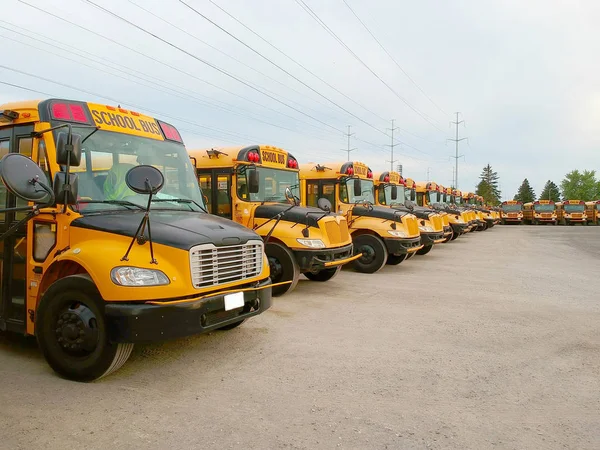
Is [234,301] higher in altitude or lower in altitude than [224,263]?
lower

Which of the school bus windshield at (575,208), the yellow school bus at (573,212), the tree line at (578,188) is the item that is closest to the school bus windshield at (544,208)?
the yellow school bus at (573,212)

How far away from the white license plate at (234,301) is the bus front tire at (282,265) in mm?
3025

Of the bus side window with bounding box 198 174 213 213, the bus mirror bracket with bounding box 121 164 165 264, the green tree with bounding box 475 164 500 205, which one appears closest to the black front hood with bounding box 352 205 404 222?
the bus side window with bounding box 198 174 213 213

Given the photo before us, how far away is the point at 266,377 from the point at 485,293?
18.0 ft

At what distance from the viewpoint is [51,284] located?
3.96m

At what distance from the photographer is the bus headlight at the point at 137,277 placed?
3520mm

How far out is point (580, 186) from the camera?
384 feet

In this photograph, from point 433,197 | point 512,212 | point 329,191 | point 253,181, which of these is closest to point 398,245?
point 329,191

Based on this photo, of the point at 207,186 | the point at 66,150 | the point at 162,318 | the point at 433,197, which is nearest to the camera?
the point at 162,318

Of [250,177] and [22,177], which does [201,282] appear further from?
[250,177]

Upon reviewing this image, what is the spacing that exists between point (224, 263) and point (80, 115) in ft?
6.92

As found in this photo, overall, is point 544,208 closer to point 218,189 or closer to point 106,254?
point 218,189

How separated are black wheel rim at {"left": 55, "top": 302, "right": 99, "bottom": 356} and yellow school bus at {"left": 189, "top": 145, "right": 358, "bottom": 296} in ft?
11.6

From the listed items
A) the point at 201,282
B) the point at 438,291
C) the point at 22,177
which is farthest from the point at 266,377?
the point at 438,291
